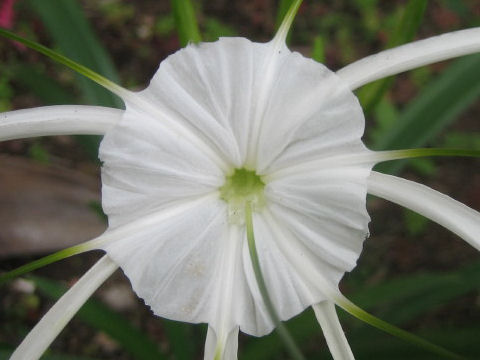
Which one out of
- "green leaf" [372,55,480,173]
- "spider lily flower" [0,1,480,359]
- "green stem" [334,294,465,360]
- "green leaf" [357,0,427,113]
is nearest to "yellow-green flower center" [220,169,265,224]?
"spider lily flower" [0,1,480,359]

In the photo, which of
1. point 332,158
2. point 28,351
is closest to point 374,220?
point 332,158

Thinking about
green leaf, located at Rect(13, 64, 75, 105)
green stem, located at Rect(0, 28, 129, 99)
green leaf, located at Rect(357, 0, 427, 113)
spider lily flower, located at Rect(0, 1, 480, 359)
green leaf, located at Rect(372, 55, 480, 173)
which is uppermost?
green leaf, located at Rect(13, 64, 75, 105)

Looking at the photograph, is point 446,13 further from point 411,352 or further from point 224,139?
point 224,139

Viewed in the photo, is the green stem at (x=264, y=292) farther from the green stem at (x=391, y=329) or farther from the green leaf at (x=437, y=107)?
the green leaf at (x=437, y=107)

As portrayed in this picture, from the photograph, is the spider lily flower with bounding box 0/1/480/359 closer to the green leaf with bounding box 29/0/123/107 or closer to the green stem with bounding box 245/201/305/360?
the green stem with bounding box 245/201/305/360

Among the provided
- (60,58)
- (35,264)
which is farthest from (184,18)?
(35,264)

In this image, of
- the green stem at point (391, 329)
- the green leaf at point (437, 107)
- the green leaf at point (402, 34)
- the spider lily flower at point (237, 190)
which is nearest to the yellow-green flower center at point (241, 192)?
the spider lily flower at point (237, 190)

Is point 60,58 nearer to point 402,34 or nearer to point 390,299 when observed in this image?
point 402,34
